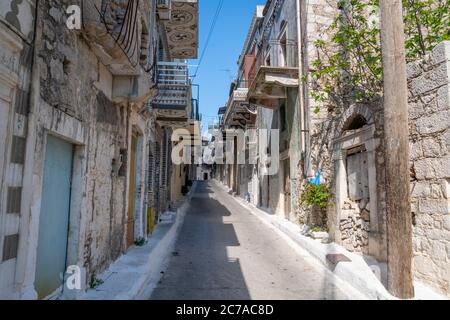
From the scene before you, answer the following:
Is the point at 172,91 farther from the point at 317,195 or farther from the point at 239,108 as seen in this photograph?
the point at 239,108

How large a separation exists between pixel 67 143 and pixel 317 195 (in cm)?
654

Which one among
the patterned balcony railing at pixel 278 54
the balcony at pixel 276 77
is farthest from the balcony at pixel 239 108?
the balcony at pixel 276 77

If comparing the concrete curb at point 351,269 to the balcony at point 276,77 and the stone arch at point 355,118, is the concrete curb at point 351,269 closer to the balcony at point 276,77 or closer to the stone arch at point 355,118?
the stone arch at point 355,118

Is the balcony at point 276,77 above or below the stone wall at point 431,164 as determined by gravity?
above

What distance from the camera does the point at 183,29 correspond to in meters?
13.2

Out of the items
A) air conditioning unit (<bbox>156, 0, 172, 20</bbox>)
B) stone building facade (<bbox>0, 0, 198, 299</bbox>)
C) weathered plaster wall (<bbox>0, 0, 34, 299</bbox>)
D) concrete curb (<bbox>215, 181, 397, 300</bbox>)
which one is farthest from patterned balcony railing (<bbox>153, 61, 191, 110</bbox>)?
weathered plaster wall (<bbox>0, 0, 34, 299</bbox>)

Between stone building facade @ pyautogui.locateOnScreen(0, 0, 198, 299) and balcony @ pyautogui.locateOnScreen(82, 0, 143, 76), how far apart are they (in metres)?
0.02

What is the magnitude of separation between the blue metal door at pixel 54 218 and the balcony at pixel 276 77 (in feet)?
27.8

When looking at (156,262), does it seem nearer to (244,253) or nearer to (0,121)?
(244,253)

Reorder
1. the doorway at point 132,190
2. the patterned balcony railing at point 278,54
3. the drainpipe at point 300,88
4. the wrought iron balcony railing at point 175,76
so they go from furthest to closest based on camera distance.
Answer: the patterned balcony railing at point 278,54, the drainpipe at point 300,88, the wrought iron balcony railing at point 175,76, the doorway at point 132,190

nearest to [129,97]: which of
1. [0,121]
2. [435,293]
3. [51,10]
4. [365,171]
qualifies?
[51,10]

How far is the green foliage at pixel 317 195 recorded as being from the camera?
8.73 metres

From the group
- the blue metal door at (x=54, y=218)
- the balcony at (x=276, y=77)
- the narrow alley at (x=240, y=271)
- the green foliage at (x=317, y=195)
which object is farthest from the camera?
the balcony at (x=276, y=77)

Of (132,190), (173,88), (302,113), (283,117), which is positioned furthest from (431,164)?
(283,117)
